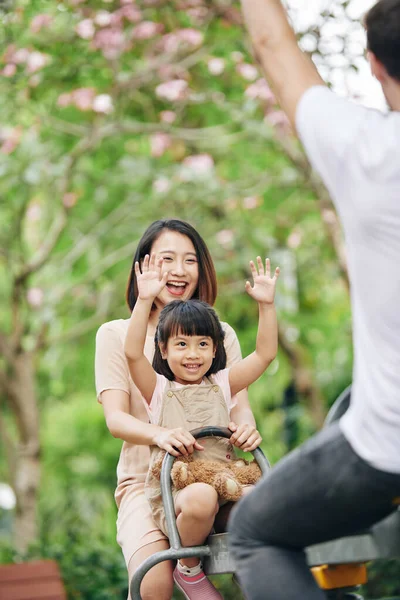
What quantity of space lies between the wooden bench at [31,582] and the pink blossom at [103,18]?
4.11m

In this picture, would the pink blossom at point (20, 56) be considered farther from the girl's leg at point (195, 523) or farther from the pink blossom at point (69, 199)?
the girl's leg at point (195, 523)

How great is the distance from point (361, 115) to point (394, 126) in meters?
0.08

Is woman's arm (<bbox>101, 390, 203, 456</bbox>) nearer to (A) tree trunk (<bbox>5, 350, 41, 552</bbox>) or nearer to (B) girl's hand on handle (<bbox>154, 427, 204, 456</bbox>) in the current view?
(B) girl's hand on handle (<bbox>154, 427, 204, 456</bbox>)

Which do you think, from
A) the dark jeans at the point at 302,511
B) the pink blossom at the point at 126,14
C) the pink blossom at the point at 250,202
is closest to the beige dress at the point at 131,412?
the dark jeans at the point at 302,511

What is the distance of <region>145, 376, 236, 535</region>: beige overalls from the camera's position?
9.95 feet

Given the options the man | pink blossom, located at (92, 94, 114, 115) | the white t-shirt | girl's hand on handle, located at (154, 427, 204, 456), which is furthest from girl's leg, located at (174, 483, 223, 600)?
pink blossom, located at (92, 94, 114, 115)

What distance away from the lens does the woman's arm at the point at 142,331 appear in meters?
3.06

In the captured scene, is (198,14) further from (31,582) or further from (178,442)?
(178,442)

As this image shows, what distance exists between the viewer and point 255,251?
861 cm

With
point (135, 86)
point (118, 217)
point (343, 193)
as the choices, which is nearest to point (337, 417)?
point (343, 193)

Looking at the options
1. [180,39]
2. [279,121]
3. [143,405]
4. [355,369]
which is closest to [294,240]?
[279,121]

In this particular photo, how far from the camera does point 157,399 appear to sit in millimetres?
3170

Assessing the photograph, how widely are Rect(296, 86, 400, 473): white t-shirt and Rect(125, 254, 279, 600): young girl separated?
1018 millimetres

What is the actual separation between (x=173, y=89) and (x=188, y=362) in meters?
5.20
